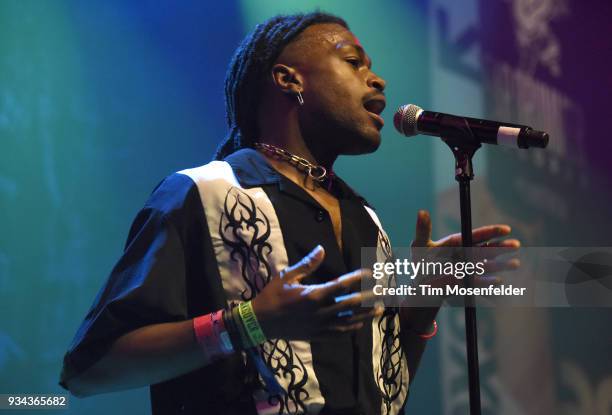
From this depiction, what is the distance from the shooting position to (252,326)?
1.46m

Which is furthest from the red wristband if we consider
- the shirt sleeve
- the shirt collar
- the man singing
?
the shirt collar

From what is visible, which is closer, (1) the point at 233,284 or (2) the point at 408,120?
(1) the point at 233,284

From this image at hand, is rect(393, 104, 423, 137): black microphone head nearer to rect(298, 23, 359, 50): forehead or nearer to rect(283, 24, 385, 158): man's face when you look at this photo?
rect(283, 24, 385, 158): man's face

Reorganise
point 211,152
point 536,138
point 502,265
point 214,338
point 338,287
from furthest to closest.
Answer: point 211,152 → point 502,265 → point 536,138 → point 214,338 → point 338,287

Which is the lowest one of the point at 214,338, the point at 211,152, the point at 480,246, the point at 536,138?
the point at 214,338

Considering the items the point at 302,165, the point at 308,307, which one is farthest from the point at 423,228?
the point at 308,307

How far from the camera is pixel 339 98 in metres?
2.08

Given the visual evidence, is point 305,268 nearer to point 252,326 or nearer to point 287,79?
point 252,326

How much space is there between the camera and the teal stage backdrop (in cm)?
318

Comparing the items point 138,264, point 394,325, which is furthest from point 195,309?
point 394,325

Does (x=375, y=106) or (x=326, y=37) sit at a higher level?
(x=326, y=37)

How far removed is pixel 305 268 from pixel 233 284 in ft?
1.04

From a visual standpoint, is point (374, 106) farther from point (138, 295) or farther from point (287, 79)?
point (138, 295)

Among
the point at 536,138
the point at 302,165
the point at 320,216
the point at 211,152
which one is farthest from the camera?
the point at 211,152
